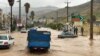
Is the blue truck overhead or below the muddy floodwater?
overhead

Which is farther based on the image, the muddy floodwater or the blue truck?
the blue truck

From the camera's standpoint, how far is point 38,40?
30578 millimetres

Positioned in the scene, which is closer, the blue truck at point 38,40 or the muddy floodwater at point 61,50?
the muddy floodwater at point 61,50

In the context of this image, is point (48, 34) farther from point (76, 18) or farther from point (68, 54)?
point (76, 18)

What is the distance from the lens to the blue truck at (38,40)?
30.2m

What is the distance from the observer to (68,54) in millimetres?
29312

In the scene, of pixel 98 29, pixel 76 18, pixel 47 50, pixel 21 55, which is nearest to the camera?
pixel 21 55

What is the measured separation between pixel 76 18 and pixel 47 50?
43995mm

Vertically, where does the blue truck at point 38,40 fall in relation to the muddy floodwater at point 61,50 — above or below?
above

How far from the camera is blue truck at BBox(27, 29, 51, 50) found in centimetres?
3025

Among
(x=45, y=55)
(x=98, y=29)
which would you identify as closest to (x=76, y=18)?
(x=98, y=29)

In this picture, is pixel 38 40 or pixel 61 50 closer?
pixel 38 40

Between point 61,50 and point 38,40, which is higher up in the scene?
point 38,40

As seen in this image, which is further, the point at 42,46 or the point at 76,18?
the point at 76,18
